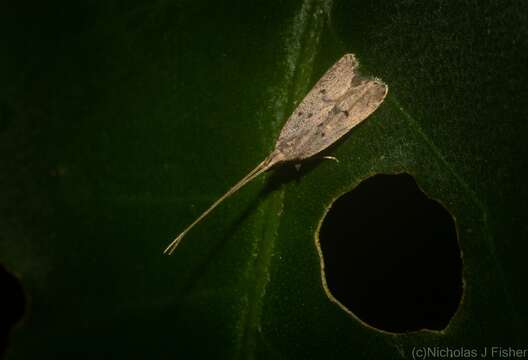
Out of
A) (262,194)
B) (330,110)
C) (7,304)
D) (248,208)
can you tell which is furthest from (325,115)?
(7,304)

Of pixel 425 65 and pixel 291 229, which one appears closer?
pixel 425 65

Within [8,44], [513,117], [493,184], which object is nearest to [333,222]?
[493,184]

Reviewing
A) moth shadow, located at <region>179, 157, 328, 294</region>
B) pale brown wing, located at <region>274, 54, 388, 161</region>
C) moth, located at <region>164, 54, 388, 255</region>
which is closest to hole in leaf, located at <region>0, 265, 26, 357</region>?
moth, located at <region>164, 54, 388, 255</region>

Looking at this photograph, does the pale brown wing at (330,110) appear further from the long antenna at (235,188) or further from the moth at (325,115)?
the long antenna at (235,188)

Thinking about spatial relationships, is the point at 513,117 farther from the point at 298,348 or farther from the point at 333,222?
the point at 298,348

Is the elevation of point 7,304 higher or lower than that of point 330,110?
higher

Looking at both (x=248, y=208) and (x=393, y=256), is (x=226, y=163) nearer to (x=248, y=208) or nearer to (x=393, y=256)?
(x=248, y=208)
